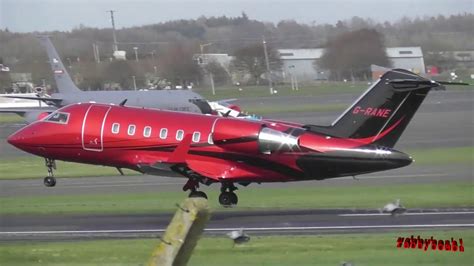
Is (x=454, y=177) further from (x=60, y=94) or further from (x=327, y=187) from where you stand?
(x=60, y=94)

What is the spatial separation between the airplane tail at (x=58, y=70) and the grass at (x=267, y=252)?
3133 centimetres

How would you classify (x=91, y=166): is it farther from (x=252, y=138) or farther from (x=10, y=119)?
(x=10, y=119)

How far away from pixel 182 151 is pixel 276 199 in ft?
10.1

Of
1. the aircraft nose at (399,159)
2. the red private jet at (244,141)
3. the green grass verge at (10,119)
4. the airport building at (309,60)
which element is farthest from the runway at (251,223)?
the green grass verge at (10,119)

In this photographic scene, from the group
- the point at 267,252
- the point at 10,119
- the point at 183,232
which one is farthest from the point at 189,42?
the point at 183,232

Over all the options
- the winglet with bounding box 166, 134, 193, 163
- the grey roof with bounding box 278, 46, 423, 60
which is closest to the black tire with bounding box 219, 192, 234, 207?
the winglet with bounding box 166, 134, 193, 163

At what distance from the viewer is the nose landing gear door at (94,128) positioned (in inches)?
1011

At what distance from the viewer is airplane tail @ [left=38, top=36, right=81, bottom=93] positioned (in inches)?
1944

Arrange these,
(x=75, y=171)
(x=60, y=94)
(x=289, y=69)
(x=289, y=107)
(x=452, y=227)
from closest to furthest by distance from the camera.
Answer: (x=452, y=227) → (x=75, y=171) → (x=289, y=69) → (x=60, y=94) → (x=289, y=107)

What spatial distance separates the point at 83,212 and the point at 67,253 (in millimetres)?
7175

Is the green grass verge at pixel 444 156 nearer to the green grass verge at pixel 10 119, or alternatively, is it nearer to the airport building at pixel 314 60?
the airport building at pixel 314 60

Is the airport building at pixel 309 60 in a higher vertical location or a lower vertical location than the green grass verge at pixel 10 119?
higher

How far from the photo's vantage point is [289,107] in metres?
64.1

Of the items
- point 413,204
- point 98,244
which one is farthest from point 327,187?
point 98,244
